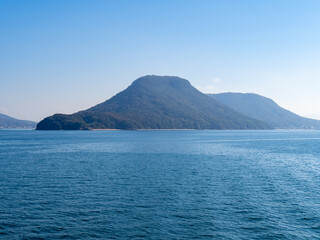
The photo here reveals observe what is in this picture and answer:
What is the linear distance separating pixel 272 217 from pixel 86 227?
19.4 metres

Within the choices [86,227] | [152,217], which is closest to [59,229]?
Result: [86,227]

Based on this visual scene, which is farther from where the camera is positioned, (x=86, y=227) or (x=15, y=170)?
(x=15, y=170)

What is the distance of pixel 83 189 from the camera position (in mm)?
41906

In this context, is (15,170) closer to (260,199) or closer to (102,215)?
(102,215)

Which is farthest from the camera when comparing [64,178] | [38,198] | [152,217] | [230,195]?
[64,178]

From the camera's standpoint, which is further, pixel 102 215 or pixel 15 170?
pixel 15 170

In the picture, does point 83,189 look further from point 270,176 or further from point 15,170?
point 270,176

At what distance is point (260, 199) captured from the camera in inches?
1470

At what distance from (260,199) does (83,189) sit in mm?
25062

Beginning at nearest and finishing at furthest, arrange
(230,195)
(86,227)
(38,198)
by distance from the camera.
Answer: (86,227), (38,198), (230,195)

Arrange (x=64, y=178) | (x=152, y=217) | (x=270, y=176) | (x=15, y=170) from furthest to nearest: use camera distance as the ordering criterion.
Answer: (x=15, y=170)
(x=270, y=176)
(x=64, y=178)
(x=152, y=217)

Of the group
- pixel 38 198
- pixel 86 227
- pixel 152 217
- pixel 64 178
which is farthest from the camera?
pixel 64 178

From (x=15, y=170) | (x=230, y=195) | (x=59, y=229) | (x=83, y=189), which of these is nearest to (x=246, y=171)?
(x=230, y=195)

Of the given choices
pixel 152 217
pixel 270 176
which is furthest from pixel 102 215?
pixel 270 176
